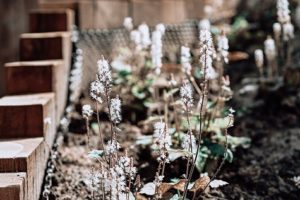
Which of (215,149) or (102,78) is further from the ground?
(102,78)

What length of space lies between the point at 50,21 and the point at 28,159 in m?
1.74

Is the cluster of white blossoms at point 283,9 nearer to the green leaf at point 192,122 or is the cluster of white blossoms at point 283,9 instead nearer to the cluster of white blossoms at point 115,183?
the green leaf at point 192,122

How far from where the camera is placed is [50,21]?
3.54m

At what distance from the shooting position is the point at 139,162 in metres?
2.68

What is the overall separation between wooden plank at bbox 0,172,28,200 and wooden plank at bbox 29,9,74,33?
5.87ft

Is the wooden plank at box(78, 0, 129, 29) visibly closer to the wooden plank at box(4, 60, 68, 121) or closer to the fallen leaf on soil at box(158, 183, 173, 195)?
the wooden plank at box(4, 60, 68, 121)

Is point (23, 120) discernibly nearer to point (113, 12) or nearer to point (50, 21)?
point (50, 21)

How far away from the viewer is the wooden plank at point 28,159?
6.40 ft

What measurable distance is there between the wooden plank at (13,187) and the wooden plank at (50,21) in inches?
70.5

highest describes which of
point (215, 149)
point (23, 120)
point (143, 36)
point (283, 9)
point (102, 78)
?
point (283, 9)

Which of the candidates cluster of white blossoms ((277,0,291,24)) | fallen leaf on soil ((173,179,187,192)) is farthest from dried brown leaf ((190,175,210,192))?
cluster of white blossoms ((277,0,291,24))

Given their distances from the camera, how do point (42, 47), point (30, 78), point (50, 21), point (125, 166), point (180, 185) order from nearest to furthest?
point (125, 166) → point (180, 185) → point (30, 78) → point (42, 47) → point (50, 21)

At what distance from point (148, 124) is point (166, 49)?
128 cm

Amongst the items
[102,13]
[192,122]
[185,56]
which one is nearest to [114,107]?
[185,56]
